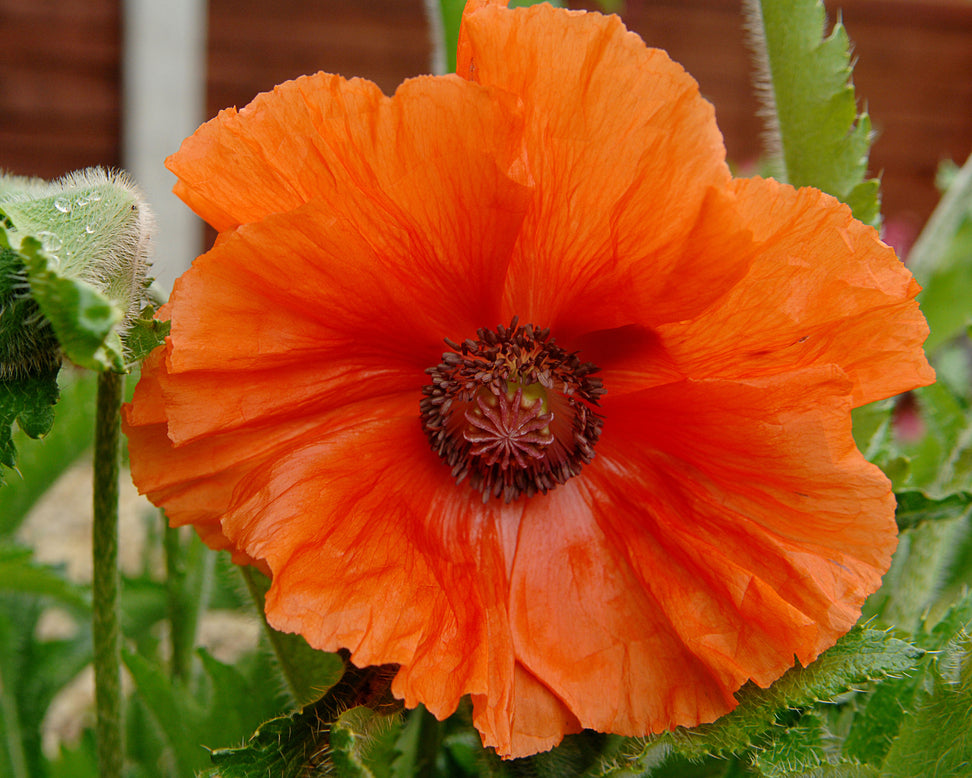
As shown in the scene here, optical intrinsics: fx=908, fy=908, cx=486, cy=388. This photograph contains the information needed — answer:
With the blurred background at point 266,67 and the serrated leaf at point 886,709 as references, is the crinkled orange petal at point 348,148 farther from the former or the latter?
the blurred background at point 266,67

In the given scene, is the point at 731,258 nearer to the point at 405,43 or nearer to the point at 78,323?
the point at 78,323

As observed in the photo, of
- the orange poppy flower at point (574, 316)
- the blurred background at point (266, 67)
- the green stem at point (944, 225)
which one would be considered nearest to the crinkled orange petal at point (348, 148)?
the orange poppy flower at point (574, 316)

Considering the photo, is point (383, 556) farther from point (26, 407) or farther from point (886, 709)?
point (886, 709)

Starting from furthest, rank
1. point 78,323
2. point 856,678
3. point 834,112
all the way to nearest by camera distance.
Answer: point 834,112 < point 856,678 < point 78,323

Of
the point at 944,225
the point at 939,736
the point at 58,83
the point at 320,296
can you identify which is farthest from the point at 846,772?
the point at 58,83

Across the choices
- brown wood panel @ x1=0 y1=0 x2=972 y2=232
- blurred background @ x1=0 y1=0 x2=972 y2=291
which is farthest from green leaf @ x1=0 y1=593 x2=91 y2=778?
brown wood panel @ x1=0 y1=0 x2=972 y2=232

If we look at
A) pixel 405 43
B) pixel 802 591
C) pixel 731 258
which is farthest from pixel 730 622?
pixel 405 43
